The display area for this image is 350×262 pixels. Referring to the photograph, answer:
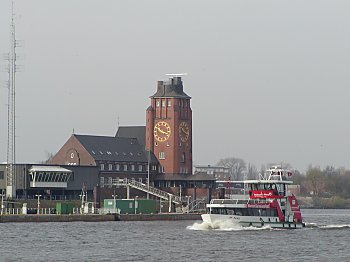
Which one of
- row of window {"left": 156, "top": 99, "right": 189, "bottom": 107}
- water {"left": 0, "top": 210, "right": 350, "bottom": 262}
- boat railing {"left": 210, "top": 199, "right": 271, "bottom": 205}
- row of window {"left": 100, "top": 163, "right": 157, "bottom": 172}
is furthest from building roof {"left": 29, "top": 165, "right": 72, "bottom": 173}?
boat railing {"left": 210, "top": 199, "right": 271, "bottom": 205}

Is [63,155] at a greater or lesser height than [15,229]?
greater

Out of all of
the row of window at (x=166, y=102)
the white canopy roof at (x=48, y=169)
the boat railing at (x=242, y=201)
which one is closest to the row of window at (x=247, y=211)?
the boat railing at (x=242, y=201)

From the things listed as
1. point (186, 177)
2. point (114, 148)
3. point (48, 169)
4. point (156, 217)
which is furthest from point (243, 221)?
point (114, 148)

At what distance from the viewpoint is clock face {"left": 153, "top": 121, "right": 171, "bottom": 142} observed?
168 metres

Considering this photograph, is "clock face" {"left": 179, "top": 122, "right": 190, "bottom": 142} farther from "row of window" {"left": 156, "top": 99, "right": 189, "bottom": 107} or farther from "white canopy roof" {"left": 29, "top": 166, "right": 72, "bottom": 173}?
"white canopy roof" {"left": 29, "top": 166, "right": 72, "bottom": 173}

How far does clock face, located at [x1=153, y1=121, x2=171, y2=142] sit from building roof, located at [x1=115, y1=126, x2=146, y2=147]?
437 centimetres

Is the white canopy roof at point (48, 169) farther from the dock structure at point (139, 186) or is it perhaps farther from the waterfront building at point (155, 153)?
the dock structure at point (139, 186)

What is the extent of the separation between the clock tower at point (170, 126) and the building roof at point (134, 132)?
424 cm

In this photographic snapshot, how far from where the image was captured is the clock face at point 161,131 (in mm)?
167625

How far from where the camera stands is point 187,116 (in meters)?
169

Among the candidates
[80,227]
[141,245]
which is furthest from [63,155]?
[141,245]

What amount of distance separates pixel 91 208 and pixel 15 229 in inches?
1310

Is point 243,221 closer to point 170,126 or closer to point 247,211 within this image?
point 247,211

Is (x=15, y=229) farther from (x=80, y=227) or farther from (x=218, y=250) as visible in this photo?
→ (x=218, y=250)
